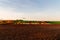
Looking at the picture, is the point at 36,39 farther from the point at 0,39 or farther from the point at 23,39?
the point at 0,39

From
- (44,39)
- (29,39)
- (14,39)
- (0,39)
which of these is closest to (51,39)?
(44,39)

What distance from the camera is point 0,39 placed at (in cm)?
2997

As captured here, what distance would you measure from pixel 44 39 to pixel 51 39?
46.9 inches

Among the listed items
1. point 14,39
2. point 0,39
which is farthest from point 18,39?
point 0,39

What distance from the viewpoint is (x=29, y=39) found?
31000 millimetres

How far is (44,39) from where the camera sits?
3072 centimetres

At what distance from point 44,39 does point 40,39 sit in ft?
3.52

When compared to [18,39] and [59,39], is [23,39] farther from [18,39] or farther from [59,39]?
[59,39]

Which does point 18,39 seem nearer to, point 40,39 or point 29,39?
point 29,39

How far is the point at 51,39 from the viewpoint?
100 feet

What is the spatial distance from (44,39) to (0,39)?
7.46m

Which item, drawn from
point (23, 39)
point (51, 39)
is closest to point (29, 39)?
point (23, 39)

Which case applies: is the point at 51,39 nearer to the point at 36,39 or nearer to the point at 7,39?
the point at 36,39

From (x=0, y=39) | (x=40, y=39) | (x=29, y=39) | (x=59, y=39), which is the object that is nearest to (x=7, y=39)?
(x=0, y=39)
